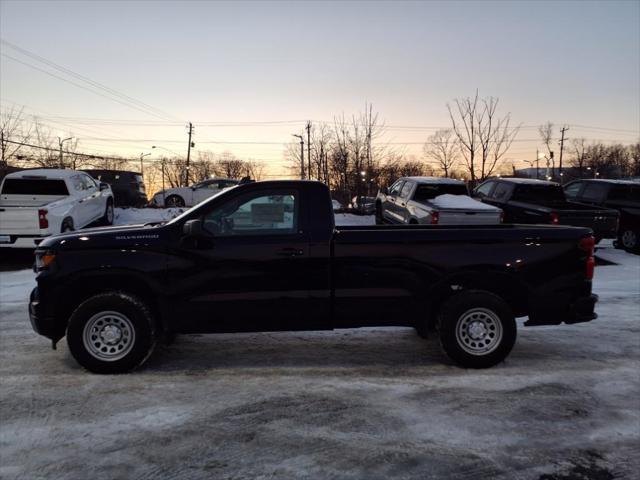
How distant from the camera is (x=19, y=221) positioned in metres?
10.1

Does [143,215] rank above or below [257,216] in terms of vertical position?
below

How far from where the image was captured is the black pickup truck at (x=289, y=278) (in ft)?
14.7

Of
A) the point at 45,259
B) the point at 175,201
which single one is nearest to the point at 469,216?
the point at 45,259

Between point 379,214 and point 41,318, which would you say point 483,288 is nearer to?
point 41,318

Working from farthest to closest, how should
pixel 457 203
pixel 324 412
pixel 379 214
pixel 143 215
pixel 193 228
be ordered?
pixel 143 215 → pixel 379 214 → pixel 457 203 → pixel 193 228 → pixel 324 412

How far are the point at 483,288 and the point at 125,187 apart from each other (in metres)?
22.5

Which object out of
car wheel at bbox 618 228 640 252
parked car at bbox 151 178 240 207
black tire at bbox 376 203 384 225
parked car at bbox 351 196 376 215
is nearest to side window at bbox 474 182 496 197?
black tire at bbox 376 203 384 225

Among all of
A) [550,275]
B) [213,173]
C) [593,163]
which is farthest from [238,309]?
[593,163]

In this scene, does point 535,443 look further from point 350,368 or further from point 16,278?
point 16,278

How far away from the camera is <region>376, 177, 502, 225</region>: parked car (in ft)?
32.5

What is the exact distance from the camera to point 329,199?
15.6 ft

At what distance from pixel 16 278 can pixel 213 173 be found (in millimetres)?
75029

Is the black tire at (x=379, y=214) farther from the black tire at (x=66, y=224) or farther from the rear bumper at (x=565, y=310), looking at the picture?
the rear bumper at (x=565, y=310)

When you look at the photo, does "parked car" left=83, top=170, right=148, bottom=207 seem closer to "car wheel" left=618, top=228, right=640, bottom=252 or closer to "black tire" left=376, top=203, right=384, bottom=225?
"black tire" left=376, top=203, right=384, bottom=225
